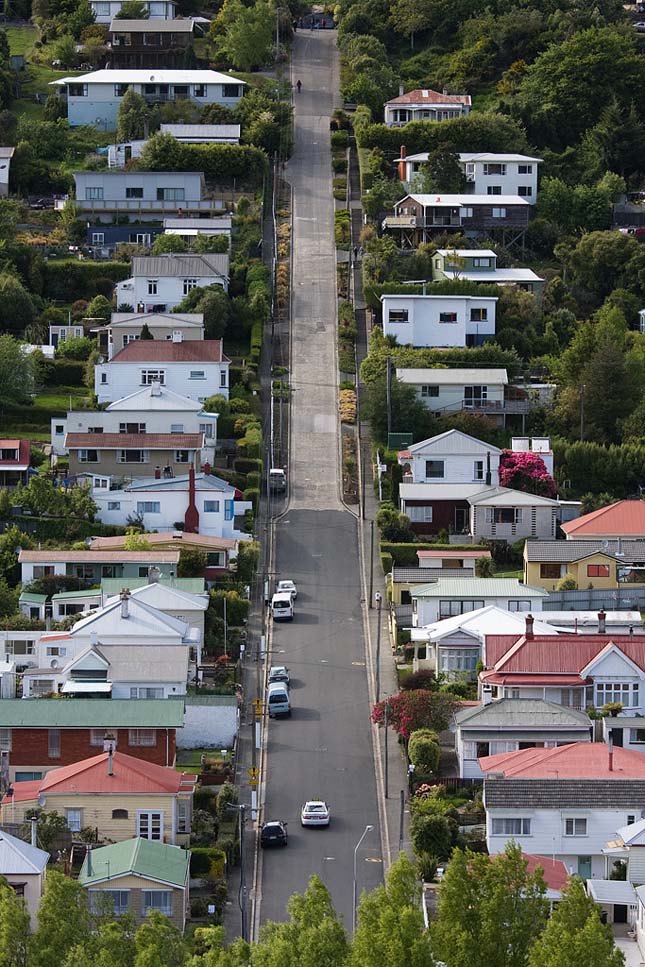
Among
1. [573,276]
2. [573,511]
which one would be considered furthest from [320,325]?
[573,511]

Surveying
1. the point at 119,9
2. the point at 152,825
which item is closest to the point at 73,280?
the point at 119,9

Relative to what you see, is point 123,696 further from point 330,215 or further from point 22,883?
point 330,215

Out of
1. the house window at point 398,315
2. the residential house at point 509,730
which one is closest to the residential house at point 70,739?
the residential house at point 509,730

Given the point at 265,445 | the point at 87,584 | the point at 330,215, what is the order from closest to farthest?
1. the point at 87,584
2. the point at 265,445
3. the point at 330,215

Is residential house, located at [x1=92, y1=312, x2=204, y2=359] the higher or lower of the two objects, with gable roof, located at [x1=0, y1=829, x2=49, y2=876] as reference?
higher

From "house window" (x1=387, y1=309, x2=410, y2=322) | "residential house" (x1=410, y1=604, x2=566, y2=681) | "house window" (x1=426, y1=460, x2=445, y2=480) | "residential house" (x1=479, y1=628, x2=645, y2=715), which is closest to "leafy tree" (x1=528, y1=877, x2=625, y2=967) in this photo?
"residential house" (x1=479, y1=628, x2=645, y2=715)

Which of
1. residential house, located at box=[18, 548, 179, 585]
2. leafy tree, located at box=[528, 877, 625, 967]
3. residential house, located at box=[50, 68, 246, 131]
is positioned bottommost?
leafy tree, located at box=[528, 877, 625, 967]

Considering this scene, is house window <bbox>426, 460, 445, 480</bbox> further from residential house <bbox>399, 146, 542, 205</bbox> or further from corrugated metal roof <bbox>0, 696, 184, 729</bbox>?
residential house <bbox>399, 146, 542, 205</bbox>
